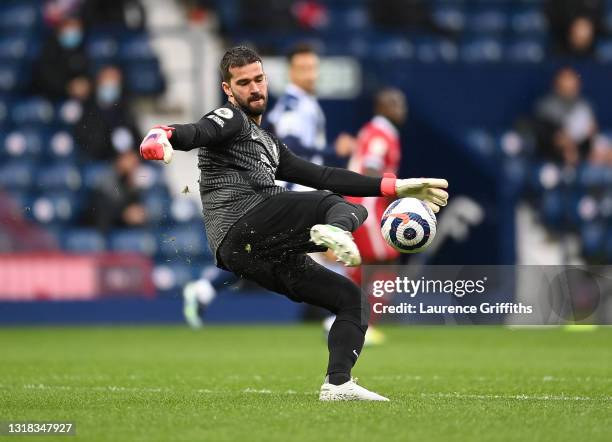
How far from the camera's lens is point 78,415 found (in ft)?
19.0

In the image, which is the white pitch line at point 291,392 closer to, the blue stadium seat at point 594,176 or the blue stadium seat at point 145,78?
the blue stadium seat at point 594,176

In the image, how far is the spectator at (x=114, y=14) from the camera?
17.3m

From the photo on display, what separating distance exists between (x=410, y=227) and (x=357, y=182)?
0.42 meters

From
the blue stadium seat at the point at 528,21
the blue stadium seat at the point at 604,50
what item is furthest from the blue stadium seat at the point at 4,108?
the blue stadium seat at the point at 604,50

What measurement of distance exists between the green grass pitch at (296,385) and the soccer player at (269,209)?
485 millimetres

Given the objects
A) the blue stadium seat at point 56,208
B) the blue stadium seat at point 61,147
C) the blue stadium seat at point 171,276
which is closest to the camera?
the blue stadium seat at point 171,276

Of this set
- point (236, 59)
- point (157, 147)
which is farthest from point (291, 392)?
point (157, 147)

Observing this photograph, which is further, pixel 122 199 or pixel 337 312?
pixel 122 199

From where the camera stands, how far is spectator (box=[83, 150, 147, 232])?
14828mm

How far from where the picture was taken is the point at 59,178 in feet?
51.5

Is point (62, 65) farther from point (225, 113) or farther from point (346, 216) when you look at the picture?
point (346, 216)

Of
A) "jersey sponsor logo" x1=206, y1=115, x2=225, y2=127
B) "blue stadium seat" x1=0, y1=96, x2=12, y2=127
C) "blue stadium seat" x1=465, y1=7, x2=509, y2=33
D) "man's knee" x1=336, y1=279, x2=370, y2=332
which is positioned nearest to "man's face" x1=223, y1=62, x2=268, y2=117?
"jersey sponsor logo" x1=206, y1=115, x2=225, y2=127

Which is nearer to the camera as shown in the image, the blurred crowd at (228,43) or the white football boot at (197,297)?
the white football boot at (197,297)

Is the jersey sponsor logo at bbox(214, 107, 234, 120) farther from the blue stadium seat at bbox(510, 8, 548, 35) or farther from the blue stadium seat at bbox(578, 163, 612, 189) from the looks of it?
the blue stadium seat at bbox(510, 8, 548, 35)
